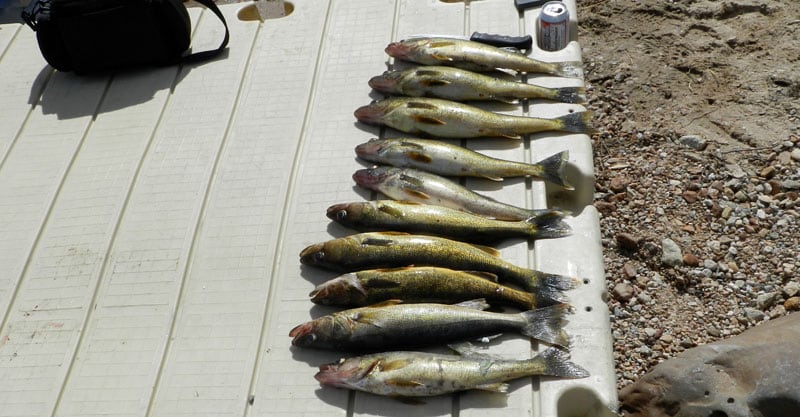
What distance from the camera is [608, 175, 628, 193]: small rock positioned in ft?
23.1

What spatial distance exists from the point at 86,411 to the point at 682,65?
6.29 meters

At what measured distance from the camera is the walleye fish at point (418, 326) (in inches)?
173

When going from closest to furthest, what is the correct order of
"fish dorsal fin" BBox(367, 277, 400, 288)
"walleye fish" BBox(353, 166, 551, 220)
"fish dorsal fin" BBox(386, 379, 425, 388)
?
"fish dorsal fin" BBox(386, 379, 425, 388)
"fish dorsal fin" BBox(367, 277, 400, 288)
"walleye fish" BBox(353, 166, 551, 220)

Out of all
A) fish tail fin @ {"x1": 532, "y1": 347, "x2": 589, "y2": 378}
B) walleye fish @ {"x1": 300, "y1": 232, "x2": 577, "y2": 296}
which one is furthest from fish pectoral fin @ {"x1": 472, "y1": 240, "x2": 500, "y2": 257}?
fish tail fin @ {"x1": 532, "y1": 347, "x2": 589, "y2": 378}

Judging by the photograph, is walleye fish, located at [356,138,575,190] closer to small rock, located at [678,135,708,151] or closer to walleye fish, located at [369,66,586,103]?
walleye fish, located at [369,66,586,103]

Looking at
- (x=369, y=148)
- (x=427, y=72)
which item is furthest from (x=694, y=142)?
(x=369, y=148)

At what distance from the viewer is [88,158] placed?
6.10 meters

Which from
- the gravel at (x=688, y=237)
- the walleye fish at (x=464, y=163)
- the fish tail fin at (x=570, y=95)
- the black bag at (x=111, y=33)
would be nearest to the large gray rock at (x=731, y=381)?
the gravel at (x=688, y=237)

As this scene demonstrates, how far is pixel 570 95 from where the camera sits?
5938 millimetres

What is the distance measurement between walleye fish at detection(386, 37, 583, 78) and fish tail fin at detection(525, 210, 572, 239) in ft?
5.27

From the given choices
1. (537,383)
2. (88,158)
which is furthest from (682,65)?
(88,158)

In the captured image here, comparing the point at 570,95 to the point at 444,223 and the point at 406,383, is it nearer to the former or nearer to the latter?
the point at 444,223

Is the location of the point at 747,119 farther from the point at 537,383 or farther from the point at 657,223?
the point at 537,383

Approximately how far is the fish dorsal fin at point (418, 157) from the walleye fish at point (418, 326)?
127 centimetres
